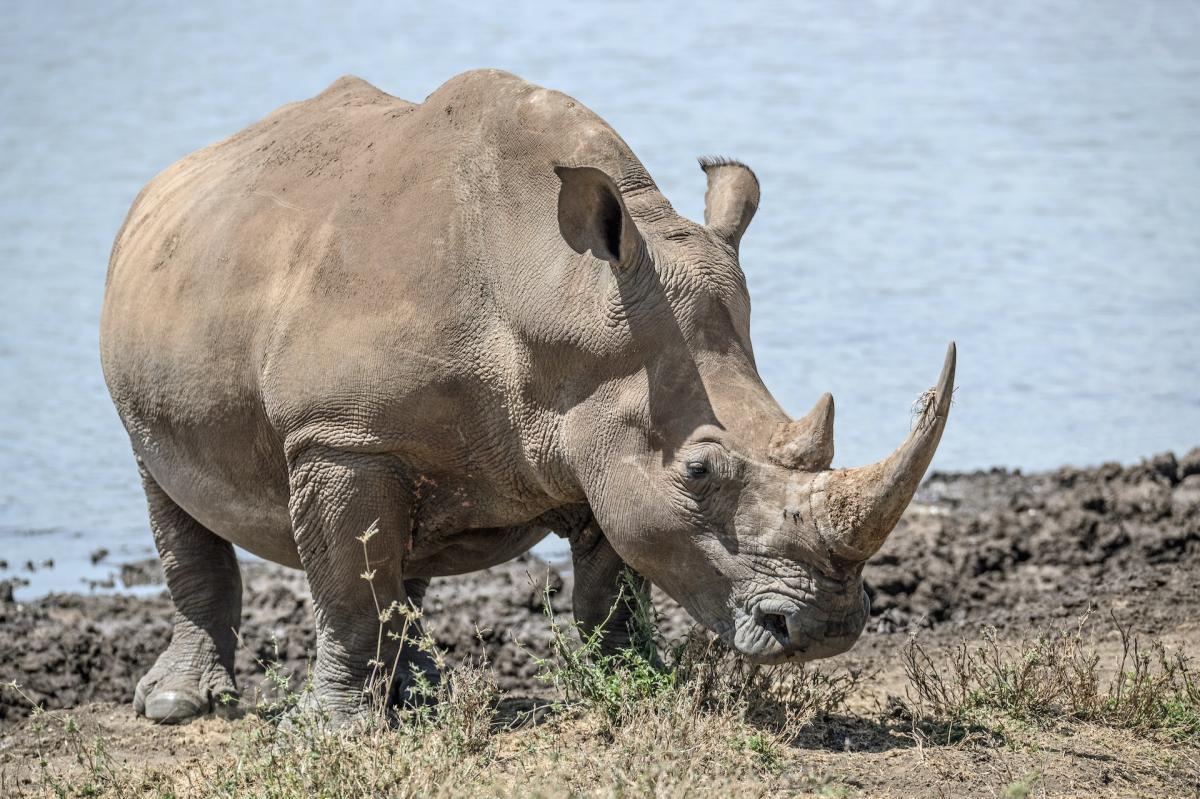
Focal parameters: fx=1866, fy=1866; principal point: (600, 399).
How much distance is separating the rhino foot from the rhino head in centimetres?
274

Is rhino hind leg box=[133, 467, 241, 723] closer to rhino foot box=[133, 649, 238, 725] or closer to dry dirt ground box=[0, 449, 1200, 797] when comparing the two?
rhino foot box=[133, 649, 238, 725]

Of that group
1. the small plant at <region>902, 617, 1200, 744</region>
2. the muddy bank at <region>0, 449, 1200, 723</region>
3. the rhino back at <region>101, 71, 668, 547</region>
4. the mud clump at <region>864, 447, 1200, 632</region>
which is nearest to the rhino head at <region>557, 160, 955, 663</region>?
the rhino back at <region>101, 71, 668, 547</region>

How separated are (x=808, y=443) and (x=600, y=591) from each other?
1.50 meters

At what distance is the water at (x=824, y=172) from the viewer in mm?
14086

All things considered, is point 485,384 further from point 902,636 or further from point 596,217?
point 902,636

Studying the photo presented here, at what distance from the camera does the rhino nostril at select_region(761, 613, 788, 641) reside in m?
6.00

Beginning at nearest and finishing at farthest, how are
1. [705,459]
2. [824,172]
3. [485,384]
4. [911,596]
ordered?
[705,459] < [485,384] < [911,596] < [824,172]

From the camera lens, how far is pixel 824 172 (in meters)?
22.8

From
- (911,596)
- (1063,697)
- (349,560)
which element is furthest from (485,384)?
(911,596)

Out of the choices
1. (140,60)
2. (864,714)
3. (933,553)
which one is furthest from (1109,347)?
(140,60)

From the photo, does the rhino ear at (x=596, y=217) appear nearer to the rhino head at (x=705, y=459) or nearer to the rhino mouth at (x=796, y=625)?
the rhino head at (x=705, y=459)

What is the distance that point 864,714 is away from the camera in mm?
7105

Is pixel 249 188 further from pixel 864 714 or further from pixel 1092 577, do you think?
pixel 1092 577

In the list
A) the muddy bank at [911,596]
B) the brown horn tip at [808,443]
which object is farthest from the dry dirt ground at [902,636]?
the brown horn tip at [808,443]
